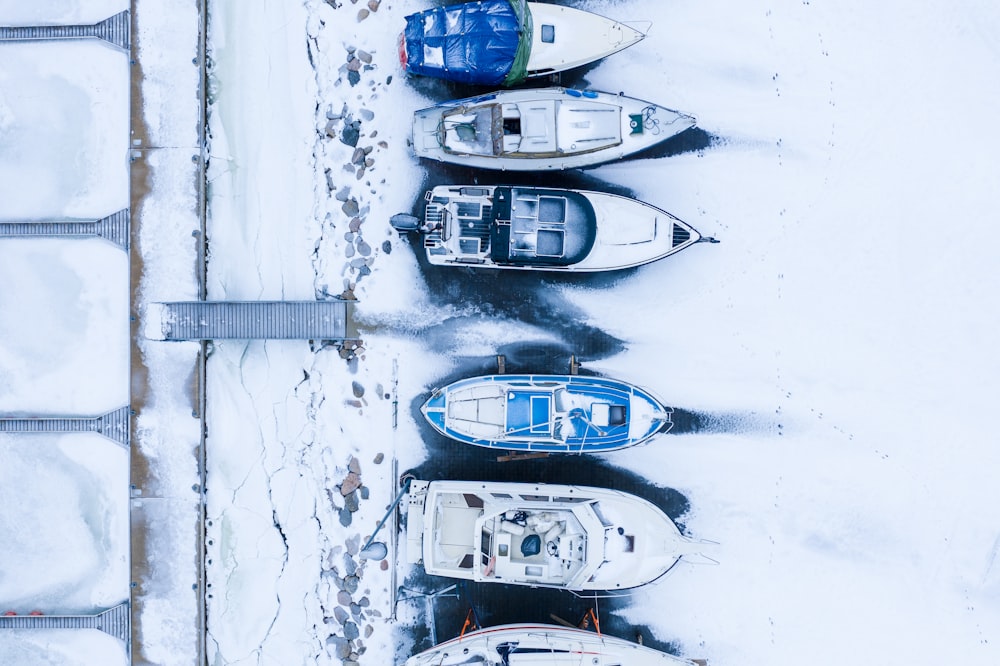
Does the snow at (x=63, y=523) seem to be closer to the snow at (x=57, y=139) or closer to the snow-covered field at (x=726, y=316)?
the snow-covered field at (x=726, y=316)

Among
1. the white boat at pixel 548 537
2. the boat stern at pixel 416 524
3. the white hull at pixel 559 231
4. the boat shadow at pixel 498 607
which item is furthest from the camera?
the boat shadow at pixel 498 607

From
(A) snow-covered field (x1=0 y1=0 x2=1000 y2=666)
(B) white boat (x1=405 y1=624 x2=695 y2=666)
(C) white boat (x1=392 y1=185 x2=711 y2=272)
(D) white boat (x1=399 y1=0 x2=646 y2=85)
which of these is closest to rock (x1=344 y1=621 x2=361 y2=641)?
(A) snow-covered field (x1=0 y1=0 x2=1000 y2=666)

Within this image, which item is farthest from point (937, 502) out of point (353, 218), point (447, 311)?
point (353, 218)

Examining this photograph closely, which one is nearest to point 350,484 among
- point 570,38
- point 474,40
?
point 474,40

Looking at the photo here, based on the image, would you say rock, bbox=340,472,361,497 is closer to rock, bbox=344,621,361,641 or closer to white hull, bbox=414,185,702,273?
rock, bbox=344,621,361,641

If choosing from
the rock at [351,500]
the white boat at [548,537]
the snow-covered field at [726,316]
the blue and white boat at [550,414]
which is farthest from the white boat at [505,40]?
the rock at [351,500]

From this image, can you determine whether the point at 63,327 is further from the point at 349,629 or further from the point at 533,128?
the point at 533,128

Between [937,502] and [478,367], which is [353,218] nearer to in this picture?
[478,367]
